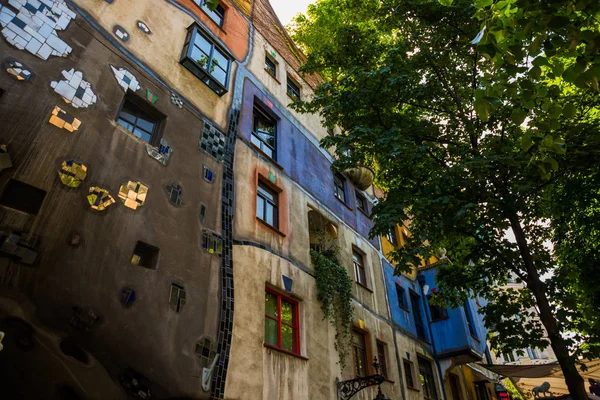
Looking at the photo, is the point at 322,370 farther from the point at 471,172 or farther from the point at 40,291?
the point at 40,291

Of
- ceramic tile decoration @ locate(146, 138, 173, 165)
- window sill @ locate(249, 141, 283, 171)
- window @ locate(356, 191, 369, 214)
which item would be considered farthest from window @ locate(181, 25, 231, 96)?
window @ locate(356, 191, 369, 214)

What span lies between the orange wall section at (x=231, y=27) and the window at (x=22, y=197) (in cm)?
686

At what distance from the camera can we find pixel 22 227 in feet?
17.1

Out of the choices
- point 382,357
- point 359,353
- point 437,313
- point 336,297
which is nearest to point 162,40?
point 336,297

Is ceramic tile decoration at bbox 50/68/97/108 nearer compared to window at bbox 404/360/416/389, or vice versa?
ceramic tile decoration at bbox 50/68/97/108

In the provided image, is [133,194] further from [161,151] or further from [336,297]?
[336,297]

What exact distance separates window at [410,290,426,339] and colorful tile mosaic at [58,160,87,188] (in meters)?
13.3

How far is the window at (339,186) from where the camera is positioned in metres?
15.1

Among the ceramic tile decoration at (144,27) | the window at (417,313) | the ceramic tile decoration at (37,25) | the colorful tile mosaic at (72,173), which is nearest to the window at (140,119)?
the ceramic tile decoration at (37,25)

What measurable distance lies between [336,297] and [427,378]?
633 centimetres

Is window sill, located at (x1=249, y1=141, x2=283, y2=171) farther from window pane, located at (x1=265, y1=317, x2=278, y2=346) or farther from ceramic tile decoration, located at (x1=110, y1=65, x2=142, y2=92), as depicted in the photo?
window pane, located at (x1=265, y1=317, x2=278, y2=346)

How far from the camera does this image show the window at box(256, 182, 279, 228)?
9867mm

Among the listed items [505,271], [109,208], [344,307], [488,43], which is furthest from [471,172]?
[109,208]

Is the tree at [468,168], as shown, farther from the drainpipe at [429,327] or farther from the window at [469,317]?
the window at [469,317]
